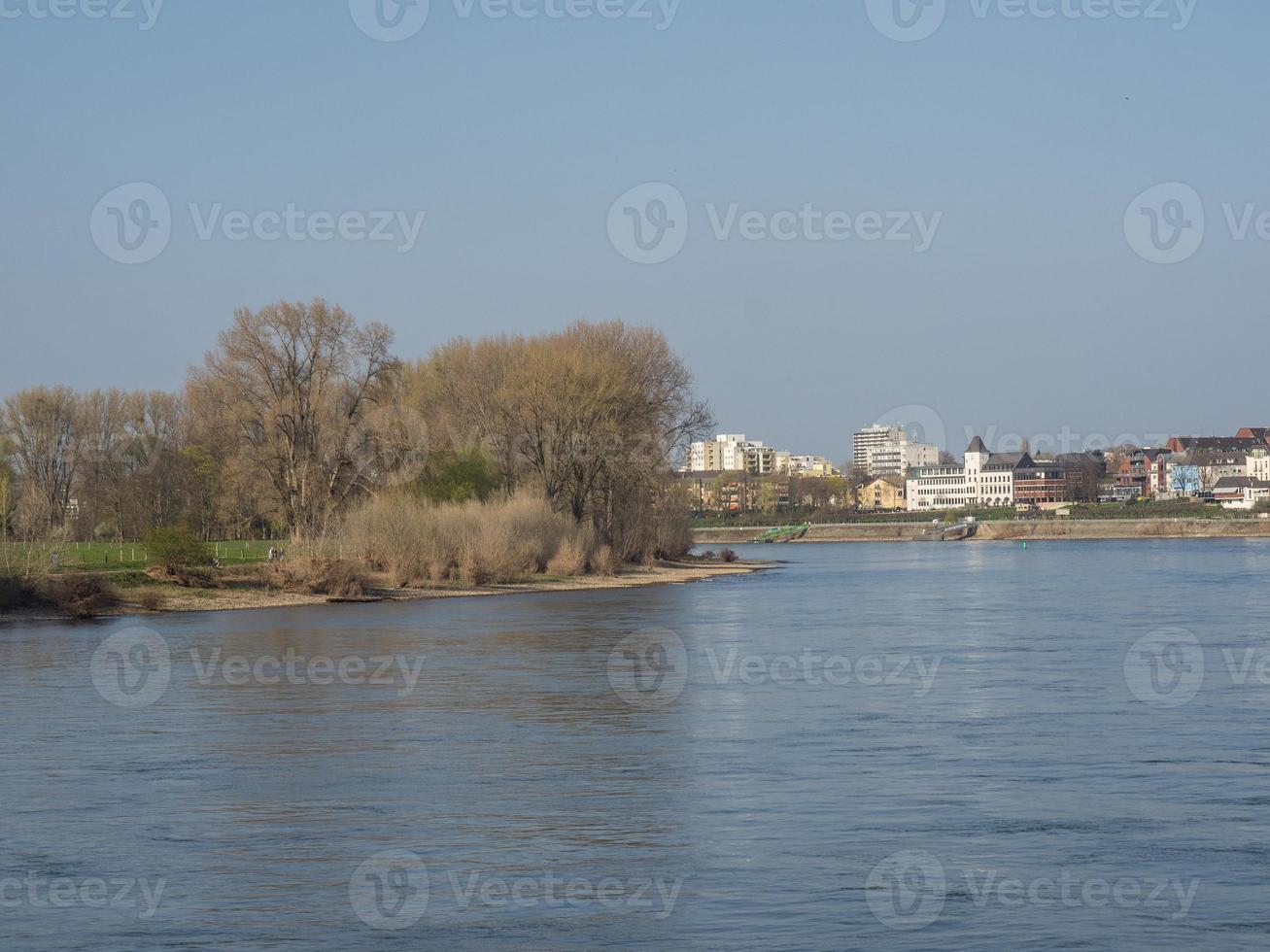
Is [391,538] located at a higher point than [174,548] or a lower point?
higher

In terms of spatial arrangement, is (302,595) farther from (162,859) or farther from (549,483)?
(162,859)

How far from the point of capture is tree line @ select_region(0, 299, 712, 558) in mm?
66188

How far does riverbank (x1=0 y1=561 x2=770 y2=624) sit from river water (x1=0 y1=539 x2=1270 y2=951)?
13.8 meters

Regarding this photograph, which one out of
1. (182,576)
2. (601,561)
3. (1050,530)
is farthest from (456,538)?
(1050,530)

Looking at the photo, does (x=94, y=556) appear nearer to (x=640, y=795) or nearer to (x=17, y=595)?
(x=17, y=595)

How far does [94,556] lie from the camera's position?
6138cm

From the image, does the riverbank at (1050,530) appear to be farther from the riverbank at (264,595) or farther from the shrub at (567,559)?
the riverbank at (264,595)

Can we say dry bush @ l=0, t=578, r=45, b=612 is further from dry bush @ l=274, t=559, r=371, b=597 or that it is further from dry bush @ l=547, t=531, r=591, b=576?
dry bush @ l=547, t=531, r=591, b=576

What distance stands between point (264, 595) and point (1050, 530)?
361ft

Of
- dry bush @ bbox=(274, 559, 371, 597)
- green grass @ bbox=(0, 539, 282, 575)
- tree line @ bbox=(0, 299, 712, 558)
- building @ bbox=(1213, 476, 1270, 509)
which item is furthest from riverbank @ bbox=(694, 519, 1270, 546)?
dry bush @ bbox=(274, 559, 371, 597)

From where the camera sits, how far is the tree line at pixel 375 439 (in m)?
66.2

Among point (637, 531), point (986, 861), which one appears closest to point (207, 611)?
point (637, 531)

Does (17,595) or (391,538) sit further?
(391,538)

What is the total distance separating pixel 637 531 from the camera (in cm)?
7706
